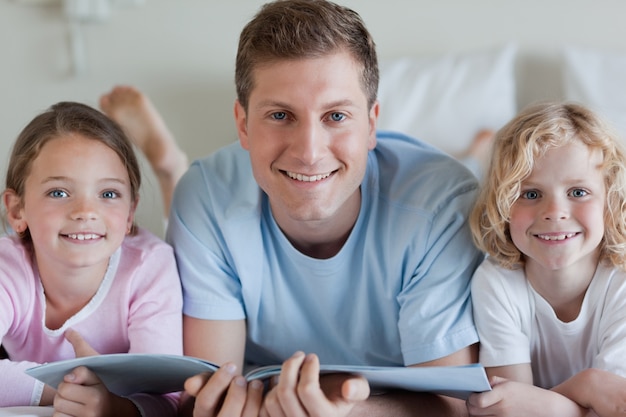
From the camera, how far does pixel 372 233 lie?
1464 mm

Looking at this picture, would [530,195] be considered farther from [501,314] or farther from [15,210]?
[15,210]

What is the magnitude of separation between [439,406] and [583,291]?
1.02 feet

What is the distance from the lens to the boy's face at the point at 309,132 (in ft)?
4.31

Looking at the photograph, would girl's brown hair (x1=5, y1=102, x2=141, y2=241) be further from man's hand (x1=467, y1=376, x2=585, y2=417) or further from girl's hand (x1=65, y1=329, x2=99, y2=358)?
man's hand (x1=467, y1=376, x2=585, y2=417)

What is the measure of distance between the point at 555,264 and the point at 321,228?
1.30 ft

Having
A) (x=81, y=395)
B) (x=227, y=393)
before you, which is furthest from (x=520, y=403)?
(x=81, y=395)

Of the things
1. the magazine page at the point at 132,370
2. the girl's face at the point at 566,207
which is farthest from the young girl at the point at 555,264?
the magazine page at the point at 132,370

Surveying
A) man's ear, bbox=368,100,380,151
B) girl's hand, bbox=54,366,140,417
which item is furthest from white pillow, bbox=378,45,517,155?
girl's hand, bbox=54,366,140,417

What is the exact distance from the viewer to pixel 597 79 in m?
2.16

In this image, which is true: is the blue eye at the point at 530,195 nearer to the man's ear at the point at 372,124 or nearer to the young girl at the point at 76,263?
Result: the man's ear at the point at 372,124

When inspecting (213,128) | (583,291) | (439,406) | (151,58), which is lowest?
(439,406)

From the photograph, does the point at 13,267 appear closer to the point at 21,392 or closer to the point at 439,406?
the point at 21,392

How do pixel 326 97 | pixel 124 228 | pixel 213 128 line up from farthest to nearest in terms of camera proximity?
pixel 213 128 < pixel 124 228 < pixel 326 97

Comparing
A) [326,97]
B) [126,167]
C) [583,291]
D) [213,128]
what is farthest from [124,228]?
[213,128]
